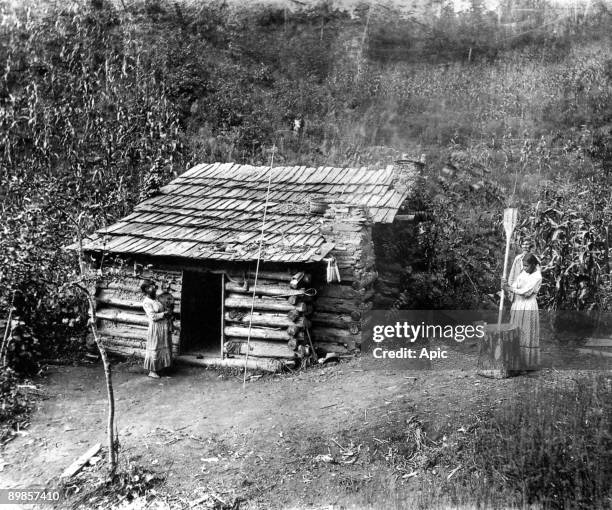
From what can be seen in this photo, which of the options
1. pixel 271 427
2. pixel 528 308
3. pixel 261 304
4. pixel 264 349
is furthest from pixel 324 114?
pixel 271 427

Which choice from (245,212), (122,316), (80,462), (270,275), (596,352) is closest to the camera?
(80,462)

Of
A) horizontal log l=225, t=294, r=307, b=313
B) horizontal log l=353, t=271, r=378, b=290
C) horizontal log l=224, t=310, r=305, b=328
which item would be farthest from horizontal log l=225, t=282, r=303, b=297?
horizontal log l=353, t=271, r=378, b=290

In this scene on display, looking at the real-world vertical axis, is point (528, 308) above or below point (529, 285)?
below

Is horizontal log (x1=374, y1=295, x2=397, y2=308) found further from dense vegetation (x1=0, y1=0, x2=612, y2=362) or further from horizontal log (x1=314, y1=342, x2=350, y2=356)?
horizontal log (x1=314, y1=342, x2=350, y2=356)

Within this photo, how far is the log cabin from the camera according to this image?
8406mm

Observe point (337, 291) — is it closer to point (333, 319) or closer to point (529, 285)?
point (333, 319)

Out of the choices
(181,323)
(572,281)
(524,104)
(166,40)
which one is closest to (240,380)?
(181,323)

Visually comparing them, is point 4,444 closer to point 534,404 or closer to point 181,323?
point 181,323

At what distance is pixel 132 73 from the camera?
10203 mm

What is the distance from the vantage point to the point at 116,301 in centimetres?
932

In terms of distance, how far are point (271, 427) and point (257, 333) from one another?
213 cm

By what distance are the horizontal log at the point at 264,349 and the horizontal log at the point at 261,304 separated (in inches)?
21.8

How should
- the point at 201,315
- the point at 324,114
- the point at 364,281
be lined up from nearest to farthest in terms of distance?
the point at 364,281, the point at 324,114, the point at 201,315

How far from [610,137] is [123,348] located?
28.8 feet
